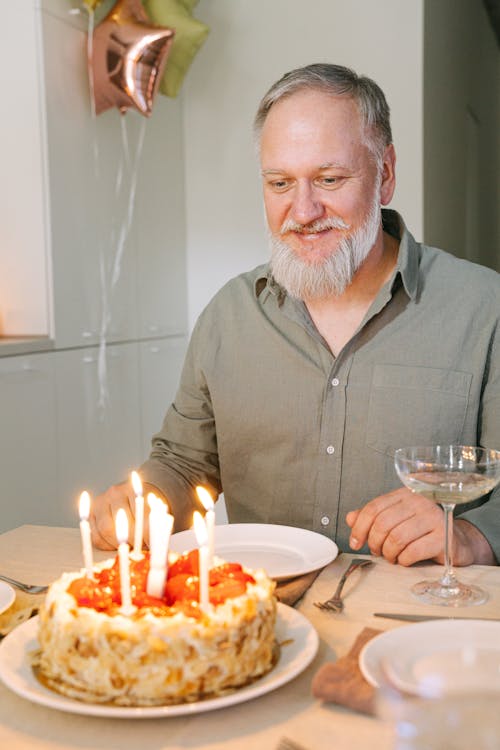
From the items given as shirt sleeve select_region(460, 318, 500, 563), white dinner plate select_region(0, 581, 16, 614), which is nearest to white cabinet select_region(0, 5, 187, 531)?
shirt sleeve select_region(460, 318, 500, 563)

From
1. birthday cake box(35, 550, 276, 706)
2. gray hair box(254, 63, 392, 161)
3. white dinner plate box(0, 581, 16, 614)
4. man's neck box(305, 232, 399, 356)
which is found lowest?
white dinner plate box(0, 581, 16, 614)

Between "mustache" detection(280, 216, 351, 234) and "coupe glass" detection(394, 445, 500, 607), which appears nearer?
"coupe glass" detection(394, 445, 500, 607)

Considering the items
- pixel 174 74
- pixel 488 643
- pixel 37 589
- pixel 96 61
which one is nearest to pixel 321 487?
pixel 37 589

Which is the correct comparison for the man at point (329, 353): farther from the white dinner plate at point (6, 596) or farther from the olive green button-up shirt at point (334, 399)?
the white dinner plate at point (6, 596)

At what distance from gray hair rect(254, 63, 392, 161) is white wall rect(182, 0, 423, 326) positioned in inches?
71.7

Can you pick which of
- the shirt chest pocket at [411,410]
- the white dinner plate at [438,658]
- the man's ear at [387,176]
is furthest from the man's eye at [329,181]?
the white dinner plate at [438,658]

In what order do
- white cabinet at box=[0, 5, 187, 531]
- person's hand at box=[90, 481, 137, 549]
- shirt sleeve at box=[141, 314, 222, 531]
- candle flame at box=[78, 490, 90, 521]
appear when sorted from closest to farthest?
candle flame at box=[78, 490, 90, 521] < person's hand at box=[90, 481, 137, 549] < shirt sleeve at box=[141, 314, 222, 531] < white cabinet at box=[0, 5, 187, 531]

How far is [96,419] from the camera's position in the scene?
3211mm

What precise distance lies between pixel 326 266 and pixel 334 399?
0.79ft

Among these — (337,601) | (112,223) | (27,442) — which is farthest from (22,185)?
(337,601)

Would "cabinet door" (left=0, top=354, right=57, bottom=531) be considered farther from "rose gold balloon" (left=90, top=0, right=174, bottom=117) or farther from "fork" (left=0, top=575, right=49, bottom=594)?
"fork" (left=0, top=575, right=49, bottom=594)

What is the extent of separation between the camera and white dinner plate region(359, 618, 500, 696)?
387 millimetres

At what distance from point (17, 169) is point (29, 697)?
2482 mm

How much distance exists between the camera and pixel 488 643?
0.74 metres
